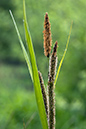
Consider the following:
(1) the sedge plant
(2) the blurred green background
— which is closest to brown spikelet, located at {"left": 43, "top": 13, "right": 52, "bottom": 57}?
(1) the sedge plant

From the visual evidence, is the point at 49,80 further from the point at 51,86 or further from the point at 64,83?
the point at 64,83

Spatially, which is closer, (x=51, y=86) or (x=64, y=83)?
(x=51, y=86)

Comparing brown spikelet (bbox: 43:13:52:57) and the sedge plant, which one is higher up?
brown spikelet (bbox: 43:13:52:57)

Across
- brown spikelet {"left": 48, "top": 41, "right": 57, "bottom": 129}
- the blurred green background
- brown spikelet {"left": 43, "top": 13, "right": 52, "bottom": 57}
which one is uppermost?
brown spikelet {"left": 43, "top": 13, "right": 52, "bottom": 57}

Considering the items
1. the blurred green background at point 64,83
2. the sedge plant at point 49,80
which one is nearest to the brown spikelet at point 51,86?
the sedge plant at point 49,80

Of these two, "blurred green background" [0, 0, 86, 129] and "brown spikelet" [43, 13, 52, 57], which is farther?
"blurred green background" [0, 0, 86, 129]

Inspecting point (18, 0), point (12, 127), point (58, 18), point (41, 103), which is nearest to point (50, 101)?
point (41, 103)

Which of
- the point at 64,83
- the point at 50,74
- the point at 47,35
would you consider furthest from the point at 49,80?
the point at 64,83

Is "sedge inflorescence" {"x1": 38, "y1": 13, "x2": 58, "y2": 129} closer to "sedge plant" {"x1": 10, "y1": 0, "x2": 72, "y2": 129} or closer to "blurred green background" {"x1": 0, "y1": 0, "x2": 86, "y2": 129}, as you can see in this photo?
"sedge plant" {"x1": 10, "y1": 0, "x2": 72, "y2": 129}

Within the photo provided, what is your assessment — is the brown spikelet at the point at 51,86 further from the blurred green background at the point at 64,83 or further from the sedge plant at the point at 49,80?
the blurred green background at the point at 64,83

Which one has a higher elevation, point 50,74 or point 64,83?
point 50,74

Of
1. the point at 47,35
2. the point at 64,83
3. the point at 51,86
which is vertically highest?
the point at 47,35

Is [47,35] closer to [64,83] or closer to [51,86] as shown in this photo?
[51,86]
